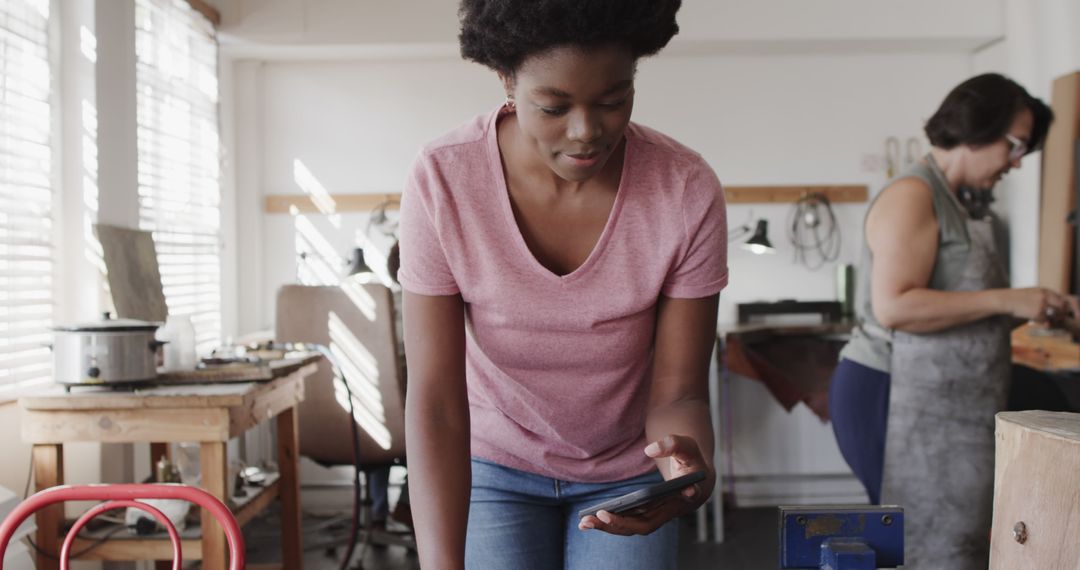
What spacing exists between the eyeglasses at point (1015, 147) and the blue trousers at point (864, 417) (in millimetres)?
555

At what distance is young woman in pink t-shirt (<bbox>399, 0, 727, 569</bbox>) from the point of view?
45.9 inches

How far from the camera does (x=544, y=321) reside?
117 centimetres

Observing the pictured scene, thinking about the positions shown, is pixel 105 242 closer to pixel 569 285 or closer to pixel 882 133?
pixel 569 285

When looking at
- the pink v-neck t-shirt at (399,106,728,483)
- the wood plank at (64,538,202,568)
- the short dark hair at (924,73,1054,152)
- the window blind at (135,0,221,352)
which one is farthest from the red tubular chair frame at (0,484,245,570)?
Result: the window blind at (135,0,221,352)

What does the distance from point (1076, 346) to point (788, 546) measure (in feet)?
8.31

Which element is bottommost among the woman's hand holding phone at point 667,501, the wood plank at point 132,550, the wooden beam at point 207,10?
the wood plank at point 132,550

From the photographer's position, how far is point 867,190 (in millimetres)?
4484

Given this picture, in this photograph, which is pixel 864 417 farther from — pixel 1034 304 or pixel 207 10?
pixel 207 10

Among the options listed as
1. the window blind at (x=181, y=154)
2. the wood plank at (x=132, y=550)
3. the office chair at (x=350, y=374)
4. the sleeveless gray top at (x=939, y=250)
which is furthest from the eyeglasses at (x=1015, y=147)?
the window blind at (x=181, y=154)

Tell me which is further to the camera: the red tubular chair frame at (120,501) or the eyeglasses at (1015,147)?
the eyeglasses at (1015,147)

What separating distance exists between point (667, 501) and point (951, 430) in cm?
111

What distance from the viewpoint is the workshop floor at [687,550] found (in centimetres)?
344

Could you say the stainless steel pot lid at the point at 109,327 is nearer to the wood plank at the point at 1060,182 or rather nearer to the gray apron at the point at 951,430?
the gray apron at the point at 951,430

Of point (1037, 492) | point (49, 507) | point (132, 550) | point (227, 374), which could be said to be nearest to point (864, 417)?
point (1037, 492)
